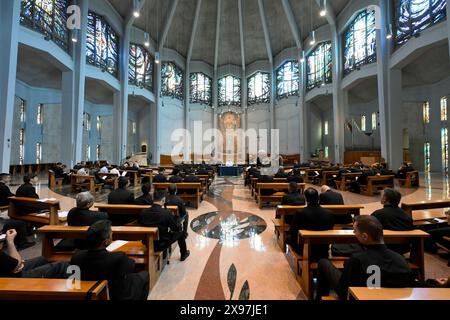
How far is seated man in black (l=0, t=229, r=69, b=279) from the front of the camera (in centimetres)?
151

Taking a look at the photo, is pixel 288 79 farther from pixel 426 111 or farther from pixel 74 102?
pixel 74 102

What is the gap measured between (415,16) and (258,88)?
14.2 metres

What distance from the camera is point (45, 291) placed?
1.29 metres

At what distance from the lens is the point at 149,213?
2799mm

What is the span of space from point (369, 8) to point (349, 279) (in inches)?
635

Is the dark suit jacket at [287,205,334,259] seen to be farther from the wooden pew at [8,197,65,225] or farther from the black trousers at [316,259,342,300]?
the wooden pew at [8,197,65,225]

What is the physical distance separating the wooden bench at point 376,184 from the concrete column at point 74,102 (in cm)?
1292

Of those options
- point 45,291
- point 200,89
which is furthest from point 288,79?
point 45,291

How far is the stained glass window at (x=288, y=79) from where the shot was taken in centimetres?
2044

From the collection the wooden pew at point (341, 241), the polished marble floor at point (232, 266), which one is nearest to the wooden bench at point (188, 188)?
the polished marble floor at point (232, 266)

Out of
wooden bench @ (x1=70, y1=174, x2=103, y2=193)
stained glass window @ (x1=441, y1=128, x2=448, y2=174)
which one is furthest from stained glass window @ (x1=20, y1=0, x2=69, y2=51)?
Result: stained glass window @ (x1=441, y1=128, x2=448, y2=174)

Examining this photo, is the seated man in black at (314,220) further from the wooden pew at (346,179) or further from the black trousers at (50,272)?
the wooden pew at (346,179)

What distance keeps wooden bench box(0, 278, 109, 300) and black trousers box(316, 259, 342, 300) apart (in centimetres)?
163
